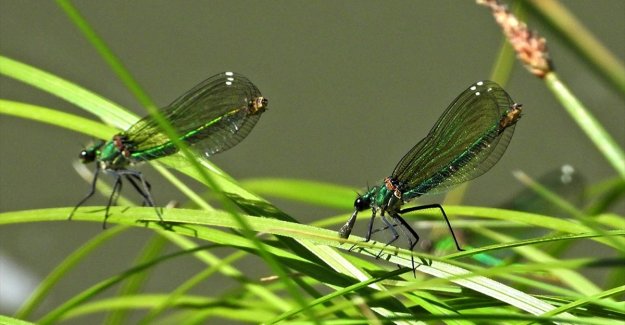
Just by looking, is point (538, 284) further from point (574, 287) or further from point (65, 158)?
point (65, 158)

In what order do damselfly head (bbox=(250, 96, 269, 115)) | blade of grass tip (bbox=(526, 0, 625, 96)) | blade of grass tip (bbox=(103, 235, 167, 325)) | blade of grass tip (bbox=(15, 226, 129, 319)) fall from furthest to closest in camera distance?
1. blade of grass tip (bbox=(103, 235, 167, 325))
2. blade of grass tip (bbox=(15, 226, 129, 319))
3. damselfly head (bbox=(250, 96, 269, 115))
4. blade of grass tip (bbox=(526, 0, 625, 96))

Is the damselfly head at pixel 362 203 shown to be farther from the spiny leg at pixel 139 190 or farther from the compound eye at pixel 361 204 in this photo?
the spiny leg at pixel 139 190

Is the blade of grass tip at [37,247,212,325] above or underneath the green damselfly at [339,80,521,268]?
underneath

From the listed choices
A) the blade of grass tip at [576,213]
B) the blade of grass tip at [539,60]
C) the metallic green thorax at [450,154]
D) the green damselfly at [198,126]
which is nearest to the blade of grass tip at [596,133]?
the blade of grass tip at [539,60]

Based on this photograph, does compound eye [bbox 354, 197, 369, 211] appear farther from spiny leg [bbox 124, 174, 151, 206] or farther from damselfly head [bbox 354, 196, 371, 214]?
spiny leg [bbox 124, 174, 151, 206]

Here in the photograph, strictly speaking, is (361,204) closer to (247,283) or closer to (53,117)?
(247,283)

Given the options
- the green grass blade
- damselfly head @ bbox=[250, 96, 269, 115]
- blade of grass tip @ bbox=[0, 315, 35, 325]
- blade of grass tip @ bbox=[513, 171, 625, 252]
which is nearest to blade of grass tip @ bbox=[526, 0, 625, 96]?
blade of grass tip @ bbox=[513, 171, 625, 252]

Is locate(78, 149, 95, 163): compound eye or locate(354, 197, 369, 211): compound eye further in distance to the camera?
locate(78, 149, 95, 163): compound eye
